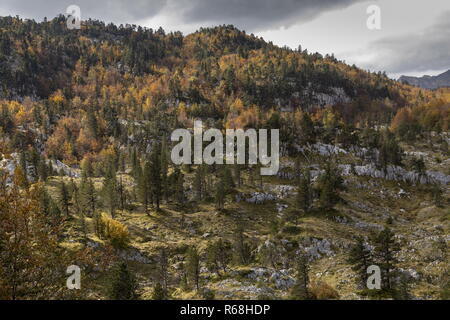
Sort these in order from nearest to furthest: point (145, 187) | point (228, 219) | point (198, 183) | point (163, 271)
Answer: point (163, 271)
point (228, 219)
point (145, 187)
point (198, 183)

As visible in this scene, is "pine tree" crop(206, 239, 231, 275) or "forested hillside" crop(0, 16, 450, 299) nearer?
"forested hillside" crop(0, 16, 450, 299)

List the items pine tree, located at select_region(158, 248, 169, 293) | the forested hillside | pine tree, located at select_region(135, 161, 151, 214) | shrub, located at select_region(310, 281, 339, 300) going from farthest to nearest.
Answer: pine tree, located at select_region(135, 161, 151, 214), pine tree, located at select_region(158, 248, 169, 293), shrub, located at select_region(310, 281, 339, 300), the forested hillside

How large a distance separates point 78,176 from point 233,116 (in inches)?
3713

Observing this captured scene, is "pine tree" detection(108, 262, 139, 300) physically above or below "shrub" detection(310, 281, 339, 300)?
above

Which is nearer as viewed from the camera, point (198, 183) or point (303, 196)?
point (303, 196)

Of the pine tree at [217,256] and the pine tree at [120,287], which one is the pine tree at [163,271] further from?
the pine tree at [120,287]

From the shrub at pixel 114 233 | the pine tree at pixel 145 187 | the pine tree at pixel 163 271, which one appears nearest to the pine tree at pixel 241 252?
the pine tree at pixel 163 271

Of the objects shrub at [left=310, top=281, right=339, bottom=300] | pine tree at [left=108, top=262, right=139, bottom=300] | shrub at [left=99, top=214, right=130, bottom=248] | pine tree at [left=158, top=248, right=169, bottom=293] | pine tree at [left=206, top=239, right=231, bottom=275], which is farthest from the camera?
shrub at [left=99, top=214, right=130, bottom=248]

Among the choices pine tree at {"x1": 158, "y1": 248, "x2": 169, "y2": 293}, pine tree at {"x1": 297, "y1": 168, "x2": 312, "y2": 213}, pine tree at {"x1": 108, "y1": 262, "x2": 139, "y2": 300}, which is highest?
pine tree at {"x1": 297, "y1": 168, "x2": 312, "y2": 213}

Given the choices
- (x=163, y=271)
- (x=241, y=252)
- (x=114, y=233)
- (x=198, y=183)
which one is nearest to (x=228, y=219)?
(x=198, y=183)

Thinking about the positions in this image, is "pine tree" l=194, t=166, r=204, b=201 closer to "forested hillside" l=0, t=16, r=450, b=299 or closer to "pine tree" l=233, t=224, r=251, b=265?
"forested hillside" l=0, t=16, r=450, b=299

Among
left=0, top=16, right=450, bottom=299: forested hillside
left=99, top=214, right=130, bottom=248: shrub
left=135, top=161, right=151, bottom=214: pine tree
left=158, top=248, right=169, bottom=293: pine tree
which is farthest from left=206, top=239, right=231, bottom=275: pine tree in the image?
left=135, top=161, right=151, bottom=214: pine tree

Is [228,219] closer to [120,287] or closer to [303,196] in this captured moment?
[303,196]

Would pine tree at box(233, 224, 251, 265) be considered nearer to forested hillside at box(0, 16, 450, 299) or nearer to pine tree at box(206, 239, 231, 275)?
forested hillside at box(0, 16, 450, 299)
